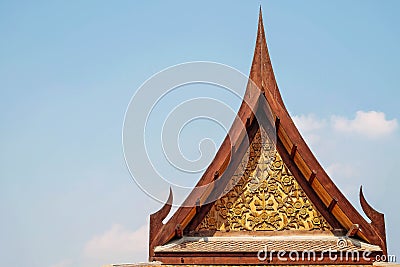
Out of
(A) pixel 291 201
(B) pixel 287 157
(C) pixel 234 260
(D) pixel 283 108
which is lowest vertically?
(C) pixel 234 260

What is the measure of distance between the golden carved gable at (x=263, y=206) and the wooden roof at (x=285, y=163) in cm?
7

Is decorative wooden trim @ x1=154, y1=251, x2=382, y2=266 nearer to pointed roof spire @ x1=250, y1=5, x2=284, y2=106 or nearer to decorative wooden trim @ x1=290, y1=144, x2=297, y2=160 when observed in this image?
decorative wooden trim @ x1=290, y1=144, x2=297, y2=160

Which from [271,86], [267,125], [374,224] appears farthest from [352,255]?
[271,86]

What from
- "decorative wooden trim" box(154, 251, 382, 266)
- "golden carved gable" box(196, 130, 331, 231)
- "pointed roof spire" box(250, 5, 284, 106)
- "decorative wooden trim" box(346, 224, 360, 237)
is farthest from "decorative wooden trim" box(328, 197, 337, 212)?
"pointed roof spire" box(250, 5, 284, 106)

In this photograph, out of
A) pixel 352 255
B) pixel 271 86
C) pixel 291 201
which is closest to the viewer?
pixel 352 255

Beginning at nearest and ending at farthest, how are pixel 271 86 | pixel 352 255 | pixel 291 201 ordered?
pixel 352 255
pixel 291 201
pixel 271 86

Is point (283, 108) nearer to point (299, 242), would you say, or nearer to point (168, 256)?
point (299, 242)

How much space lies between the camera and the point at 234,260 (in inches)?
213

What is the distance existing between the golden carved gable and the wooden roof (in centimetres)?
7

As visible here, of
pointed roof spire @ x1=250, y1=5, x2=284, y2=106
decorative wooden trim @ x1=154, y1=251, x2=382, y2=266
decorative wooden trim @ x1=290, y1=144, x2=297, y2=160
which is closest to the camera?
decorative wooden trim @ x1=154, y1=251, x2=382, y2=266

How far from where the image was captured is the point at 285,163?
5926 millimetres

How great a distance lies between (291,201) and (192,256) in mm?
1181

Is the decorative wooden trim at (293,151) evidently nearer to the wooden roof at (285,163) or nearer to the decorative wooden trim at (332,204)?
the wooden roof at (285,163)

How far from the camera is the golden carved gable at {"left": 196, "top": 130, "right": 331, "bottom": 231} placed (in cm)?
570
